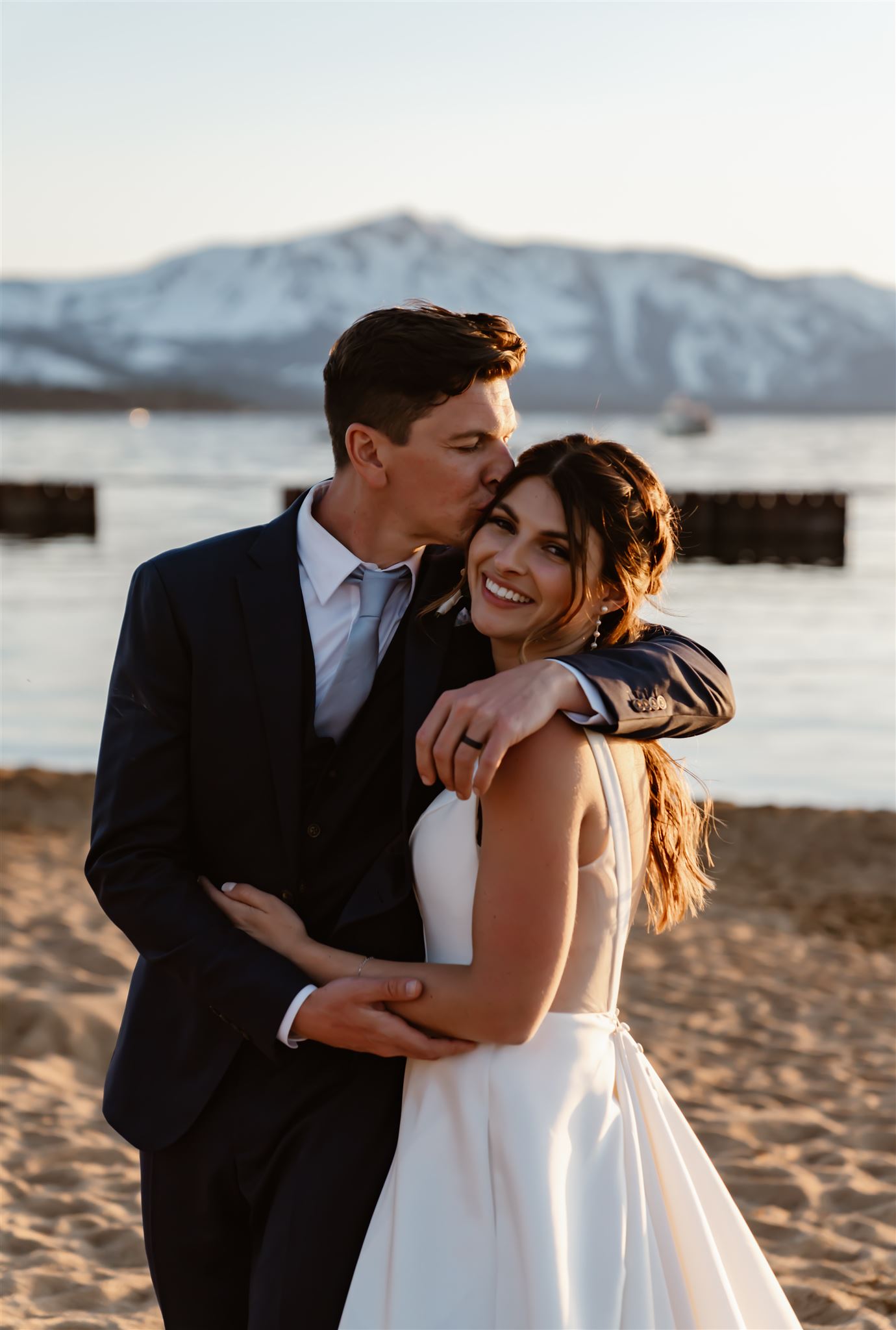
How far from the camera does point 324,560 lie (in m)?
2.87

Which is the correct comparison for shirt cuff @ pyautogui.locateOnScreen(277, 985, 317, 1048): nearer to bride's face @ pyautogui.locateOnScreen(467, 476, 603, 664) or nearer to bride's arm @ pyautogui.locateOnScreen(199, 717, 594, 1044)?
bride's arm @ pyautogui.locateOnScreen(199, 717, 594, 1044)

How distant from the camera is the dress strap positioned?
2.47 metres

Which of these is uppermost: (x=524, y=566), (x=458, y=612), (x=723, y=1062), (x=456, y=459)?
(x=456, y=459)

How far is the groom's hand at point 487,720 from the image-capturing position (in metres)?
2.32

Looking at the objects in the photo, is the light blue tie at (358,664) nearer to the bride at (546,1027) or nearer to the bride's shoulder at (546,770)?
the bride at (546,1027)

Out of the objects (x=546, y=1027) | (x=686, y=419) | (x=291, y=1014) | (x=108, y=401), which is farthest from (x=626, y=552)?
(x=108, y=401)

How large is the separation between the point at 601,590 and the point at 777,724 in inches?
494

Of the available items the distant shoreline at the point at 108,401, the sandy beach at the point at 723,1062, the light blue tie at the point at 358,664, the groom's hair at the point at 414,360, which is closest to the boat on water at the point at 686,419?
the distant shoreline at the point at 108,401

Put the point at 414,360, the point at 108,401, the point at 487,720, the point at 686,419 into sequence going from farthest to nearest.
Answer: the point at 108,401
the point at 686,419
the point at 414,360
the point at 487,720

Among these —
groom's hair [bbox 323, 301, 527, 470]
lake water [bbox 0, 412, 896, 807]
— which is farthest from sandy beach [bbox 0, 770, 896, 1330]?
groom's hair [bbox 323, 301, 527, 470]

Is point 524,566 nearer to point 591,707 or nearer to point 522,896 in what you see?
point 591,707

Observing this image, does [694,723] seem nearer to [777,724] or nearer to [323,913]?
[323,913]

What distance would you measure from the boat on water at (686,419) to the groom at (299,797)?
123 meters

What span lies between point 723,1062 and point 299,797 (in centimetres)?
A: 474
